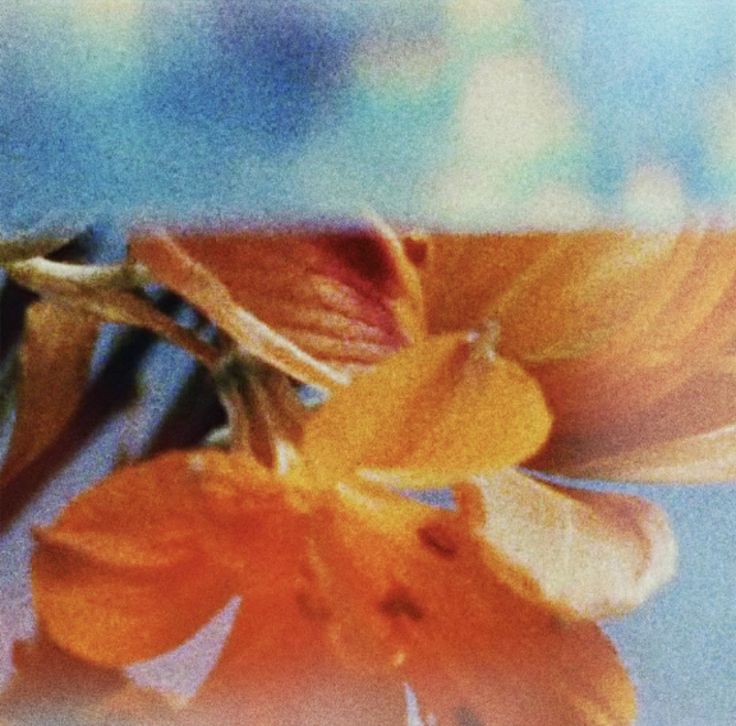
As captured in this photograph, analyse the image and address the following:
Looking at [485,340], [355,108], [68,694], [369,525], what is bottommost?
[68,694]

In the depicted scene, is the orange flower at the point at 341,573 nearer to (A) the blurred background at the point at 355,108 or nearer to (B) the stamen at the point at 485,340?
(B) the stamen at the point at 485,340

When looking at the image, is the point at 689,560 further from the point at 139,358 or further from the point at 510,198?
the point at 139,358

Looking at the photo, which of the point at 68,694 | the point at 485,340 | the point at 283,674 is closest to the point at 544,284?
the point at 485,340

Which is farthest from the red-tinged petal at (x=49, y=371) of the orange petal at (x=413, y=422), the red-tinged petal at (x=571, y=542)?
the red-tinged petal at (x=571, y=542)

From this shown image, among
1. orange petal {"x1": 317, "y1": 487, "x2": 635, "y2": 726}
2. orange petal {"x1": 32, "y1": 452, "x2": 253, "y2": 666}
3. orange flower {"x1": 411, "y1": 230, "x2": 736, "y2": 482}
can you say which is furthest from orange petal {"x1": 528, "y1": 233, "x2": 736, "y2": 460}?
orange petal {"x1": 32, "y1": 452, "x2": 253, "y2": 666}

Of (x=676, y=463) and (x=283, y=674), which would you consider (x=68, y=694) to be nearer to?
(x=283, y=674)

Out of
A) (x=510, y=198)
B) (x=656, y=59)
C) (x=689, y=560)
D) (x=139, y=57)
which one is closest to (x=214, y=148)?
(x=139, y=57)
